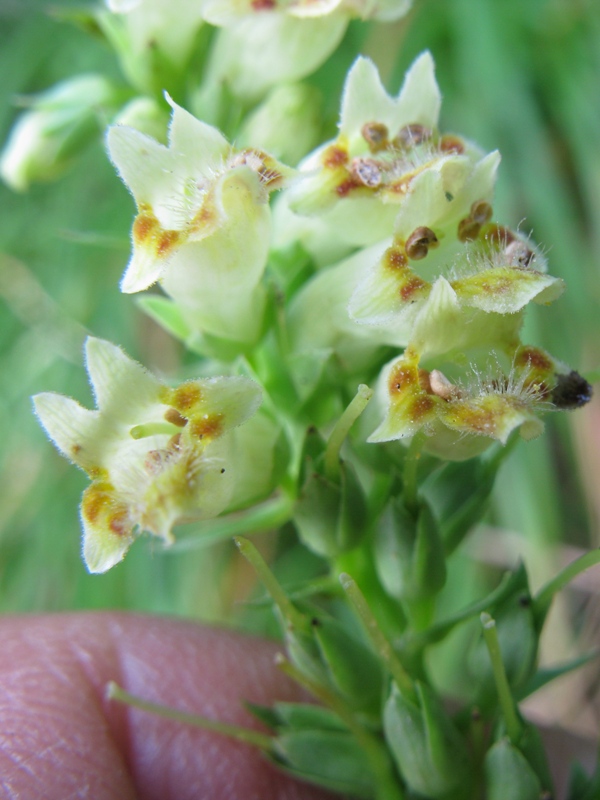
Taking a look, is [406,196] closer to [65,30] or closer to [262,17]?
[262,17]

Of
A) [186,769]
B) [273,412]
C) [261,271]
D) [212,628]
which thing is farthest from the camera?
[212,628]

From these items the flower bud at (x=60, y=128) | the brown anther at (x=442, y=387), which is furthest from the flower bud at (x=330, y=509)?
the flower bud at (x=60, y=128)

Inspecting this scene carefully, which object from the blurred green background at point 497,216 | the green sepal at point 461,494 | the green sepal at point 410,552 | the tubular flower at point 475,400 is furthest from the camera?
the blurred green background at point 497,216

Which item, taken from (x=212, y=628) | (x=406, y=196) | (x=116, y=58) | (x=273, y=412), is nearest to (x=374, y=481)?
(x=273, y=412)

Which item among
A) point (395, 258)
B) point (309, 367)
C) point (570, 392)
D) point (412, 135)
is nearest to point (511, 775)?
point (570, 392)

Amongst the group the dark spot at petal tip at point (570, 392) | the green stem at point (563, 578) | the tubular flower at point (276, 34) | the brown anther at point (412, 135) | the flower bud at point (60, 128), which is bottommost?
the green stem at point (563, 578)

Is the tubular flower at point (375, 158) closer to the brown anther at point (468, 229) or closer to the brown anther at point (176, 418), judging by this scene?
the brown anther at point (468, 229)
